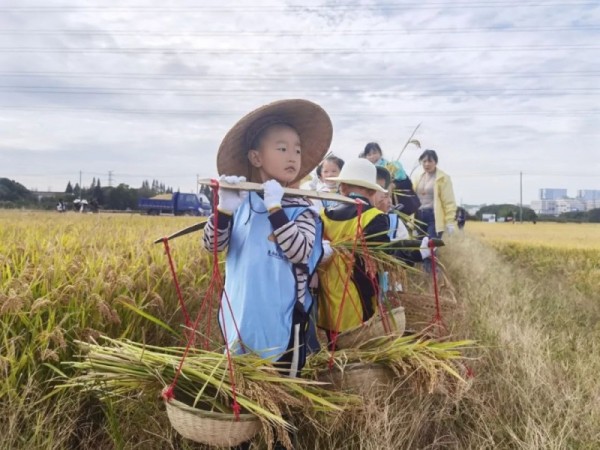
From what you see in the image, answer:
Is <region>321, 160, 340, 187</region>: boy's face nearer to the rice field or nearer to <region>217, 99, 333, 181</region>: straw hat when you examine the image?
the rice field

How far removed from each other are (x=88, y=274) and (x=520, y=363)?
2.71 meters

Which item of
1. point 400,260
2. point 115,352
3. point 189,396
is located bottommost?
point 189,396

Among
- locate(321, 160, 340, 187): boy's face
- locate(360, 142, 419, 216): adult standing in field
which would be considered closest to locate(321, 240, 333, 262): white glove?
locate(321, 160, 340, 187): boy's face

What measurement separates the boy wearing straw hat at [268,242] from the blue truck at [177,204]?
50.0m

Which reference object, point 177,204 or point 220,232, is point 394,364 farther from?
→ point 177,204

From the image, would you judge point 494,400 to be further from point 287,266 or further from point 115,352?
point 115,352

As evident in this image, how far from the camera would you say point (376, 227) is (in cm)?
291

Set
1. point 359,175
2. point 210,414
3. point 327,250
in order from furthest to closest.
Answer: point 359,175 < point 327,250 < point 210,414

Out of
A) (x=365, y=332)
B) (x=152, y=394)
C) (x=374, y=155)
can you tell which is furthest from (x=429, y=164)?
(x=152, y=394)

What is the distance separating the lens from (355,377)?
2.26m

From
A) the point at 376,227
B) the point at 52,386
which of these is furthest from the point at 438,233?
the point at 52,386

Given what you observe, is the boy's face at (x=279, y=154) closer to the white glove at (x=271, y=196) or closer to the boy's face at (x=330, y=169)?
the white glove at (x=271, y=196)

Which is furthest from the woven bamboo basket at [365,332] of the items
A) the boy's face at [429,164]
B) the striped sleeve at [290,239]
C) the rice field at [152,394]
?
the boy's face at [429,164]

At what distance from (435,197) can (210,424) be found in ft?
19.7
